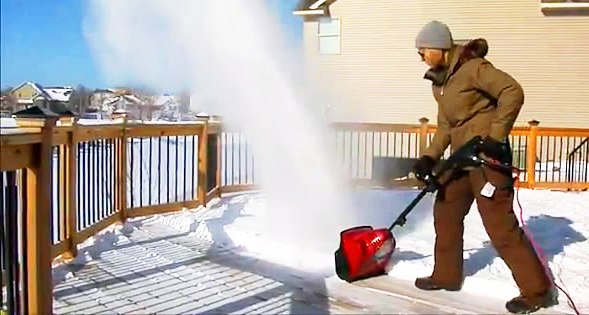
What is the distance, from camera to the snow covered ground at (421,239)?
177 inches

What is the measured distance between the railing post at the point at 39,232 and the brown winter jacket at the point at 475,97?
245 cm

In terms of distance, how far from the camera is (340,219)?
6543 millimetres

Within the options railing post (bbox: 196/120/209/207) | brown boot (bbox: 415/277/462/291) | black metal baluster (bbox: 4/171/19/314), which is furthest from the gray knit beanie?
railing post (bbox: 196/120/209/207)

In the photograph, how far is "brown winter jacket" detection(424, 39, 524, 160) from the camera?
3664mm

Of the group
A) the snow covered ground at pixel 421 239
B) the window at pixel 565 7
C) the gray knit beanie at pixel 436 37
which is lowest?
the snow covered ground at pixel 421 239

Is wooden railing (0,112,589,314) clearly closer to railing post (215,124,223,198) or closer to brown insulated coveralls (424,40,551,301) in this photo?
railing post (215,124,223,198)

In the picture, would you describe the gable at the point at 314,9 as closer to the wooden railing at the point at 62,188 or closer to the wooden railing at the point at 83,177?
the wooden railing at the point at 83,177

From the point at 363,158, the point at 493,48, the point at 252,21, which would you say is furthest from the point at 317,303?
the point at 493,48

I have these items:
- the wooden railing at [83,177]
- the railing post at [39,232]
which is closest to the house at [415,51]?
the wooden railing at [83,177]

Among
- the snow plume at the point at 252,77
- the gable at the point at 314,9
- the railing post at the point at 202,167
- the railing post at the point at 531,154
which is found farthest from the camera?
the gable at the point at 314,9

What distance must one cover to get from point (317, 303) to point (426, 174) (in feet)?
3.66

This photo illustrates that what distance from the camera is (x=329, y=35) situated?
17.7m

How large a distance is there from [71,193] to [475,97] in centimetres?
314

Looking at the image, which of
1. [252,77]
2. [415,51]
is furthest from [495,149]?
[415,51]
